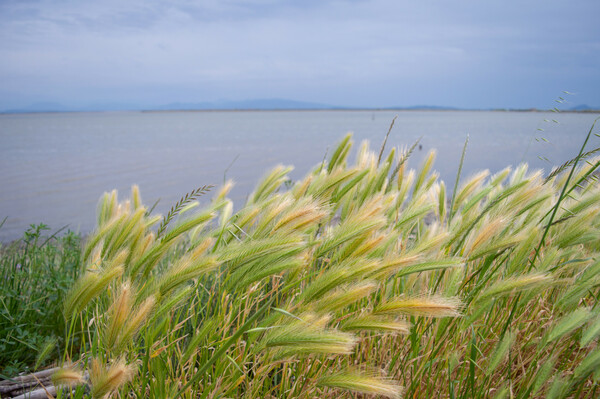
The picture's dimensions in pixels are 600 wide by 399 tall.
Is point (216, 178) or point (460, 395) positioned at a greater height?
point (460, 395)

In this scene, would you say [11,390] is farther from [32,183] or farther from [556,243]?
[32,183]

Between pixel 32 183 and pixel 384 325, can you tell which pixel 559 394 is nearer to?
pixel 384 325

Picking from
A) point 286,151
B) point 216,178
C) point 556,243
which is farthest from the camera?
point 286,151

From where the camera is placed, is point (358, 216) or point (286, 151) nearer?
point (358, 216)

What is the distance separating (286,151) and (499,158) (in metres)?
9.52

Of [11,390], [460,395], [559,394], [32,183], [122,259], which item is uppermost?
[122,259]

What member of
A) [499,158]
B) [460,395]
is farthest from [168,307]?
[499,158]

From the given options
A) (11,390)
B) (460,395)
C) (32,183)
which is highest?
(460,395)

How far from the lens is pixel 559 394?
1373mm

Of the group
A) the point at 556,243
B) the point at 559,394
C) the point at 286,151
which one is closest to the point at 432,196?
the point at 556,243

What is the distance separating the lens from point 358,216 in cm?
152

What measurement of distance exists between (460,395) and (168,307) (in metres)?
1.02

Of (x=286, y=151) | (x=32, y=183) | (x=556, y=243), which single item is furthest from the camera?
(x=286, y=151)

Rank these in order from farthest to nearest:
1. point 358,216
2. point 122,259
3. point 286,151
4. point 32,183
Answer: point 286,151 < point 32,183 < point 358,216 < point 122,259
